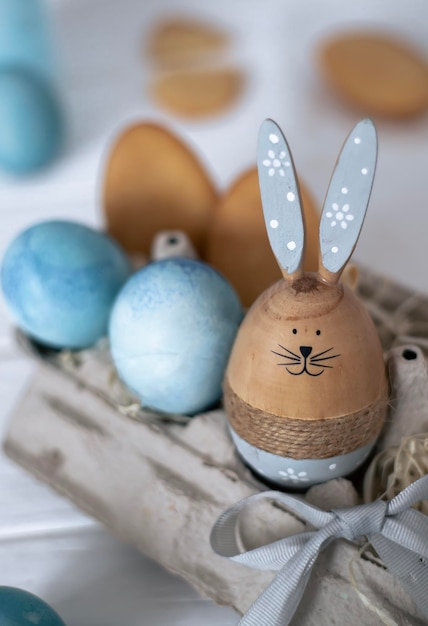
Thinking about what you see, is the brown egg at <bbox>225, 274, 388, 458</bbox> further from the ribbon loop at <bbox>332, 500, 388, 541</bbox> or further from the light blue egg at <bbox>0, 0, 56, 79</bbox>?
the light blue egg at <bbox>0, 0, 56, 79</bbox>

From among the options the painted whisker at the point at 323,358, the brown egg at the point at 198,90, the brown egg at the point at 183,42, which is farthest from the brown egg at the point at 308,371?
the brown egg at the point at 183,42

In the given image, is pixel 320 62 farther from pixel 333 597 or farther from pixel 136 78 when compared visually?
pixel 333 597

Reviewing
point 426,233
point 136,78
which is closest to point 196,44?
point 136,78

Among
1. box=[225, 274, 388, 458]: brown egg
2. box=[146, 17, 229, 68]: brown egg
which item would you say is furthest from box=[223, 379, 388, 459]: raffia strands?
box=[146, 17, 229, 68]: brown egg

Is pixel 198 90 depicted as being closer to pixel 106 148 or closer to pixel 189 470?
pixel 106 148

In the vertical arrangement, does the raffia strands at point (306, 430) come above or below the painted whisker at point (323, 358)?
below

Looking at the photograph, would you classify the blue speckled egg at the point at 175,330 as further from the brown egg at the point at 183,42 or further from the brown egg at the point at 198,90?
the brown egg at the point at 183,42
